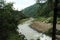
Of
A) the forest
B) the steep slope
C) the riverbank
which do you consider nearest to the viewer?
the forest

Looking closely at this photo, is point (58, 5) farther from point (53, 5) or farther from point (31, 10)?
point (31, 10)

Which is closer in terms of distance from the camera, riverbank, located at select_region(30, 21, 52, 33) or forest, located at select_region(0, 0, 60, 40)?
forest, located at select_region(0, 0, 60, 40)

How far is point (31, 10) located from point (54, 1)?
18.7 meters

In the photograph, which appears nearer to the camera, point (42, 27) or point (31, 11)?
point (42, 27)

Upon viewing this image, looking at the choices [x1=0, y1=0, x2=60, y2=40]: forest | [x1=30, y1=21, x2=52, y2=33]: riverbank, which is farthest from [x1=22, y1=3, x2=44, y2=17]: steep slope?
[x1=30, y1=21, x2=52, y2=33]: riverbank

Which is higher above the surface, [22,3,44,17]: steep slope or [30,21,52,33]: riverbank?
[22,3,44,17]: steep slope

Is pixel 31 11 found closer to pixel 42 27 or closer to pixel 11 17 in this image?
pixel 42 27

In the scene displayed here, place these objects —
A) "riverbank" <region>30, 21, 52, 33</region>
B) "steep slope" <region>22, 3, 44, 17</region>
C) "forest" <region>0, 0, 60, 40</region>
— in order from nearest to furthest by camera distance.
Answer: "forest" <region>0, 0, 60, 40</region> → "riverbank" <region>30, 21, 52, 33</region> → "steep slope" <region>22, 3, 44, 17</region>

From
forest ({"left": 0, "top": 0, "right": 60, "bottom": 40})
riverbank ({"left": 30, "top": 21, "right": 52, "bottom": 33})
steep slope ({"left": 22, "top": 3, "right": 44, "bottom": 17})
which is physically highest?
steep slope ({"left": 22, "top": 3, "right": 44, "bottom": 17})

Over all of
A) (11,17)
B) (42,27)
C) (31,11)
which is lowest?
(11,17)

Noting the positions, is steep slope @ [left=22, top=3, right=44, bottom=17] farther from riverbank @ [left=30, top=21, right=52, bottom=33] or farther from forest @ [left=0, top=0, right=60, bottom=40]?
riverbank @ [left=30, top=21, right=52, bottom=33]

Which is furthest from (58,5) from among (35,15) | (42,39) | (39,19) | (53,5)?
(35,15)

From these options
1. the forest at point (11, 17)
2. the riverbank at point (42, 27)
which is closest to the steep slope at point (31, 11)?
the forest at point (11, 17)

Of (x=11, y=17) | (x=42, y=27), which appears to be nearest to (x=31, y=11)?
(x=42, y=27)
